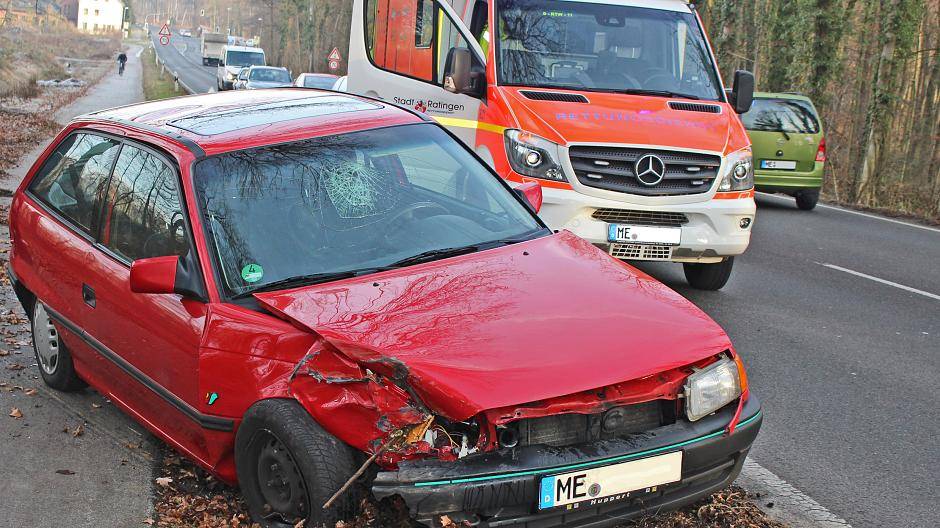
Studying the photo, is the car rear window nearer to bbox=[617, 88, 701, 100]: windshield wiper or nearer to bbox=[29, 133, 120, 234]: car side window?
bbox=[617, 88, 701, 100]: windshield wiper

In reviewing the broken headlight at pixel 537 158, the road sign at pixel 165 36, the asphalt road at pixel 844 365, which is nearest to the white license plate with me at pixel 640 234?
the broken headlight at pixel 537 158

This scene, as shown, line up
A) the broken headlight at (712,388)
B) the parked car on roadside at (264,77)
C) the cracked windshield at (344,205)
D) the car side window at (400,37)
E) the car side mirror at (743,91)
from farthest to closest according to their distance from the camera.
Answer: the parked car on roadside at (264,77)
the car side window at (400,37)
the car side mirror at (743,91)
the cracked windshield at (344,205)
the broken headlight at (712,388)

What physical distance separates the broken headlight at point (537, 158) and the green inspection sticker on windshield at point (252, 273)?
442 centimetres

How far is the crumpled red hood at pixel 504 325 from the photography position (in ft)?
11.6

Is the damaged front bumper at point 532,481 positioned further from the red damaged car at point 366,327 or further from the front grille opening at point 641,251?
the front grille opening at point 641,251

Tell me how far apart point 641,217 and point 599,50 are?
1833mm

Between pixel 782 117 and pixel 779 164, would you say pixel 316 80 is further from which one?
pixel 779 164

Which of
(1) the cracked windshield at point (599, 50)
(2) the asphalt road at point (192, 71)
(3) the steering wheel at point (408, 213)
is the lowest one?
(2) the asphalt road at point (192, 71)

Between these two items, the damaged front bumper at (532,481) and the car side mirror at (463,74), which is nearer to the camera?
the damaged front bumper at (532,481)

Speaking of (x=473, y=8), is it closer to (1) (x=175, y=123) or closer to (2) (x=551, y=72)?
(2) (x=551, y=72)

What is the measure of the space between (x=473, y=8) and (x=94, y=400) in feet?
18.2

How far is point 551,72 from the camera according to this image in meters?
9.32

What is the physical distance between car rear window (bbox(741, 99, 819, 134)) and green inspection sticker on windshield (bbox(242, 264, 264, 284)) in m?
14.8

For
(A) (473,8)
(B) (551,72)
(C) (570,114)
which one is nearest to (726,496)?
(C) (570,114)
